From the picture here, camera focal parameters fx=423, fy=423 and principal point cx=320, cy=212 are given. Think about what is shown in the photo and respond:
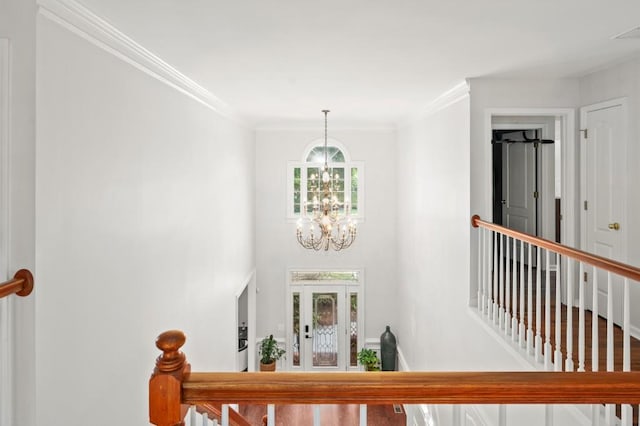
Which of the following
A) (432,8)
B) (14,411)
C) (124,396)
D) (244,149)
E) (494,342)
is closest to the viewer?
(14,411)

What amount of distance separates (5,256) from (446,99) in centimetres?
447

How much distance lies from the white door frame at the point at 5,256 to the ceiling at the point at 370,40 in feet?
2.41

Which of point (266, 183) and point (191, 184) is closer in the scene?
point (191, 184)

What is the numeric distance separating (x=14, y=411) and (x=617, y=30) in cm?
423

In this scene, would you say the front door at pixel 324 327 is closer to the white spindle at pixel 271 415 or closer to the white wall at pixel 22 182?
the white wall at pixel 22 182

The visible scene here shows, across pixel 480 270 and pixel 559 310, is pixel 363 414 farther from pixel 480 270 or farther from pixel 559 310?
pixel 480 270

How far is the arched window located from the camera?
793 centimetres

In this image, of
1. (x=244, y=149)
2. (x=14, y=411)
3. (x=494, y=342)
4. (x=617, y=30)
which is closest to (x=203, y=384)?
(x=14, y=411)

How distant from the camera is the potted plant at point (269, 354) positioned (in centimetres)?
749

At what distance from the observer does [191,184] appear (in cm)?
423

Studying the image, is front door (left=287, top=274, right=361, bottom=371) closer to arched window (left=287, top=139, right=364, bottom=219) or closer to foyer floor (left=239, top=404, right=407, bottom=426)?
foyer floor (left=239, top=404, right=407, bottom=426)

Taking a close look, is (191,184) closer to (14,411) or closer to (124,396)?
(124,396)

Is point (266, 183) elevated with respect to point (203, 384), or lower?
elevated

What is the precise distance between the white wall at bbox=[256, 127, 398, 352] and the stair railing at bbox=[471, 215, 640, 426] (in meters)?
3.33
